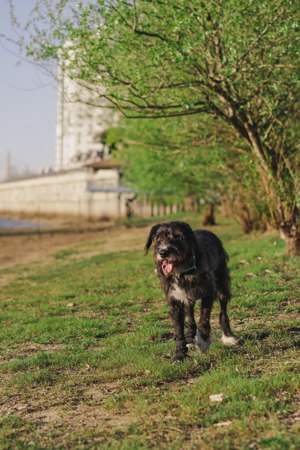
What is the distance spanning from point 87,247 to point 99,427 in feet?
105

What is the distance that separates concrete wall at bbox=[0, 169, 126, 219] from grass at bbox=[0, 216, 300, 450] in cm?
6362

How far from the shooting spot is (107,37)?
1681 centimetres

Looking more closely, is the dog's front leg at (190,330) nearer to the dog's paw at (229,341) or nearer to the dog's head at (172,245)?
the dog's paw at (229,341)

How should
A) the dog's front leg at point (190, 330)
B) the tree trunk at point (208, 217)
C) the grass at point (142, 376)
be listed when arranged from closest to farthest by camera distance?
the grass at point (142, 376) < the dog's front leg at point (190, 330) < the tree trunk at point (208, 217)

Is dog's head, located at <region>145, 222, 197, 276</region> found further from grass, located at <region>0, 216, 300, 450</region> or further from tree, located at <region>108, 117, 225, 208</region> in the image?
tree, located at <region>108, 117, 225, 208</region>

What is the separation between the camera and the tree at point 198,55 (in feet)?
51.9

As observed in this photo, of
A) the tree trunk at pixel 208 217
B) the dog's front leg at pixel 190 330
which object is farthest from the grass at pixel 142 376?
the tree trunk at pixel 208 217

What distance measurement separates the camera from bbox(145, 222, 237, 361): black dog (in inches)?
367

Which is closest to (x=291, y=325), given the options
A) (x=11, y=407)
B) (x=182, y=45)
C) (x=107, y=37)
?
(x=11, y=407)

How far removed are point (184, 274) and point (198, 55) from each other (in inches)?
359

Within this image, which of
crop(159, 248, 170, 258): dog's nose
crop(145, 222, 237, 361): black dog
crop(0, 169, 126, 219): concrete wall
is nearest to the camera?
crop(159, 248, 170, 258): dog's nose

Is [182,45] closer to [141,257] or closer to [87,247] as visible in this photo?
[141,257]

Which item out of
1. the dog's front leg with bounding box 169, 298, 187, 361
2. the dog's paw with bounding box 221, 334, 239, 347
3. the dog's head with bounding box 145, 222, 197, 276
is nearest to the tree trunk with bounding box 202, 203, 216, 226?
the dog's paw with bounding box 221, 334, 239, 347

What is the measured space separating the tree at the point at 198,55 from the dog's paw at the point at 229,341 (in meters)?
7.19
